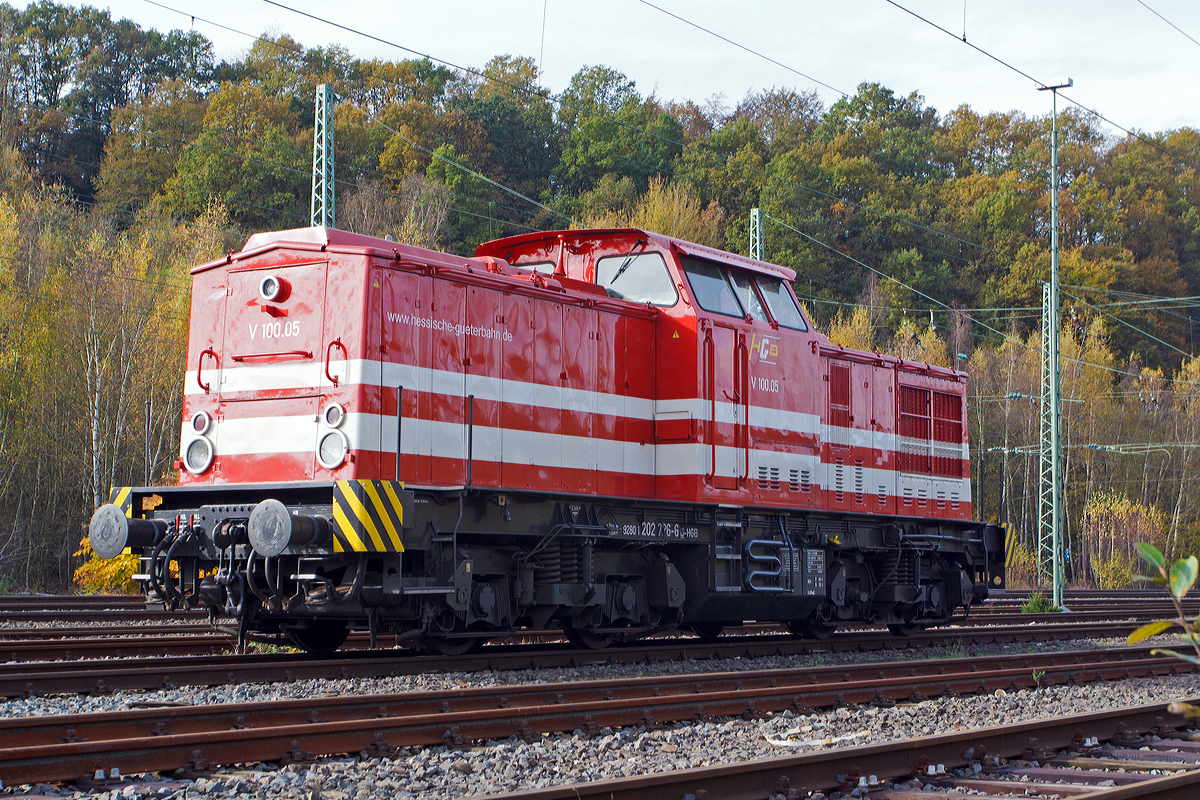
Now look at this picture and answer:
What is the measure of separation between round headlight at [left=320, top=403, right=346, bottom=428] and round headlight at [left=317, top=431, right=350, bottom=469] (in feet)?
0.26

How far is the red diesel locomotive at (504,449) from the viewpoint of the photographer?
856 cm

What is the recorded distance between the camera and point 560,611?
33.1ft

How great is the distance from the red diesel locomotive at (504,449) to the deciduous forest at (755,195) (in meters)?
20.2

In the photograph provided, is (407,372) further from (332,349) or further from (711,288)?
(711,288)

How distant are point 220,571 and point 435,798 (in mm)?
4066

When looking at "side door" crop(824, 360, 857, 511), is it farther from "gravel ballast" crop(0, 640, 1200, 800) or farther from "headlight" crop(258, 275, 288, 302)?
"headlight" crop(258, 275, 288, 302)

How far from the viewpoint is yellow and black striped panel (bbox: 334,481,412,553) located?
7.98 meters

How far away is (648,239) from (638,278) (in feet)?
1.39

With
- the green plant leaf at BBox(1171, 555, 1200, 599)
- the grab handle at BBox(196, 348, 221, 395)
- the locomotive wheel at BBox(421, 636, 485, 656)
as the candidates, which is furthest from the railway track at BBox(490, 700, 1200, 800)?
the grab handle at BBox(196, 348, 221, 395)

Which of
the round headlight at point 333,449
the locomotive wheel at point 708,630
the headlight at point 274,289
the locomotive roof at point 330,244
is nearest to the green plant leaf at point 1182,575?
the round headlight at point 333,449

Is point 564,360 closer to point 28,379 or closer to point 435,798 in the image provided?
point 435,798

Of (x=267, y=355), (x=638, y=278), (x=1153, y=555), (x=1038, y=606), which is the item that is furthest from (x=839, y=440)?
(x=1153, y=555)

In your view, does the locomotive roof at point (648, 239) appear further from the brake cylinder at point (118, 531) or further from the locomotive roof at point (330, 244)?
the brake cylinder at point (118, 531)

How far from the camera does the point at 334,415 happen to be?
859 cm
